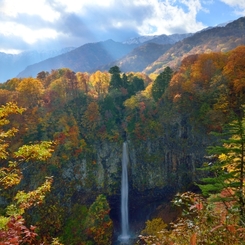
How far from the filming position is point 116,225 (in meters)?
30.8

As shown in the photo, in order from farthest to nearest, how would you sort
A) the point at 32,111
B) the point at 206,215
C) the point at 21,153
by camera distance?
1. the point at 32,111
2. the point at 21,153
3. the point at 206,215

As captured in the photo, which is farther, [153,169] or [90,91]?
[90,91]

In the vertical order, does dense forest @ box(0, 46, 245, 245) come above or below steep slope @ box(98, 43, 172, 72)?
below

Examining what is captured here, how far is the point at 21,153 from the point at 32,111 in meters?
27.0

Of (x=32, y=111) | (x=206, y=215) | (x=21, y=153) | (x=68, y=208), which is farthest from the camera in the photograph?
(x=32, y=111)

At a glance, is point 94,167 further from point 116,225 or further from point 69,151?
point 116,225

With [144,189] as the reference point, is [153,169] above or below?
above

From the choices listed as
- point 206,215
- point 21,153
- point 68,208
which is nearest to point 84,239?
point 68,208

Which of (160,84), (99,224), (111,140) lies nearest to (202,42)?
(160,84)

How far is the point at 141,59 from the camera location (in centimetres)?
12681

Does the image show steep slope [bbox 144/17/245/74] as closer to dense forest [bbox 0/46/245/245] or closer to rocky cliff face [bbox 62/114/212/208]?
dense forest [bbox 0/46/245/245]

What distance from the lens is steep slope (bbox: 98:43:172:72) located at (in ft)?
394

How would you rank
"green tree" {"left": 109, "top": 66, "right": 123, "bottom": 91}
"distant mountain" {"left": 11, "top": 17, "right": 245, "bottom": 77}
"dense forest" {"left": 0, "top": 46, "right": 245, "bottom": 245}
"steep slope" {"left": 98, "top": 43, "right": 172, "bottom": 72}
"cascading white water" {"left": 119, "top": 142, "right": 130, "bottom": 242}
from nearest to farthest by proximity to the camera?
"dense forest" {"left": 0, "top": 46, "right": 245, "bottom": 245}, "cascading white water" {"left": 119, "top": 142, "right": 130, "bottom": 242}, "green tree" {"left": 109, "top": 66, "right": 123, "bottom": 91}, "distant mountain" {"left": 11, "top": 17, "right": 245, "bottom": 77}, "steep slope" {"left": 98, "top": 43, "right": 172, "bottom": 72}

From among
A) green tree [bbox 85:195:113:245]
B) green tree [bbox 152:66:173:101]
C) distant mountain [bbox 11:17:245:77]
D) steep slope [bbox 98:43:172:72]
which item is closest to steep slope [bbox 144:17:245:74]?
distant mountain [bbox 11:17:245:77]
